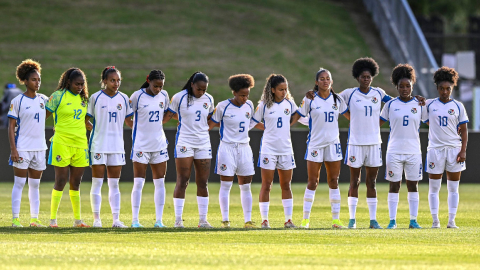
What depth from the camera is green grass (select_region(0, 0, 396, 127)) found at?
31.7m

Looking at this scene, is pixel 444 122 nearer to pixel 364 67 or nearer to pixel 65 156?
pixel 364 67

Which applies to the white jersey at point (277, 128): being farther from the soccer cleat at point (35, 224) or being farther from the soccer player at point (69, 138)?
the soccer cleat at point (35, 224)

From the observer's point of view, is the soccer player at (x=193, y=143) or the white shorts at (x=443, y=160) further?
the white shorts at (x=443, y=160)

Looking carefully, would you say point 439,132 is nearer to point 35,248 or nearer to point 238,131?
point 238,131

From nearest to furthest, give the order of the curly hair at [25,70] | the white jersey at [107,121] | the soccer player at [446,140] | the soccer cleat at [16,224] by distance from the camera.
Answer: the soccer cleat at [16,224]
the white jersey at [107,121]
the curly hair at [25,70]
the soccer player at [446,140]

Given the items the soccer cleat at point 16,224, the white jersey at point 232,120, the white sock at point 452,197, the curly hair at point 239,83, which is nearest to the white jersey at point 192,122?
the white jersey at point 232,120

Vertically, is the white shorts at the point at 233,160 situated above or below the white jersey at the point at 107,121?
below

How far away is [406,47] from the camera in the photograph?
29.4m

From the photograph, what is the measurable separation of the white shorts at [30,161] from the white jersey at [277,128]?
2802 mm

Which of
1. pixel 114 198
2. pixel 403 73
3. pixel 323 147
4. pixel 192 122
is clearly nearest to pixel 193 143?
pixel 192 122

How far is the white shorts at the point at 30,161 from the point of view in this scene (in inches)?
387

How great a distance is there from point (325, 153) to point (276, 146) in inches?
25.1

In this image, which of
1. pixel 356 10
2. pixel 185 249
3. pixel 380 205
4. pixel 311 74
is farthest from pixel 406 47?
pixel 185 249

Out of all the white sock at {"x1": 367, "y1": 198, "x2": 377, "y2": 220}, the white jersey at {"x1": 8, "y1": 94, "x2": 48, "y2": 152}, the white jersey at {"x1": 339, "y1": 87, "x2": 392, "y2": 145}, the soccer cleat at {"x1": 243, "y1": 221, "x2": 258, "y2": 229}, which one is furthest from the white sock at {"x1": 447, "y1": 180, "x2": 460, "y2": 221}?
the white jersey at {"x1": 8, "y1": 94, "x2": 48, "y2": 152}
